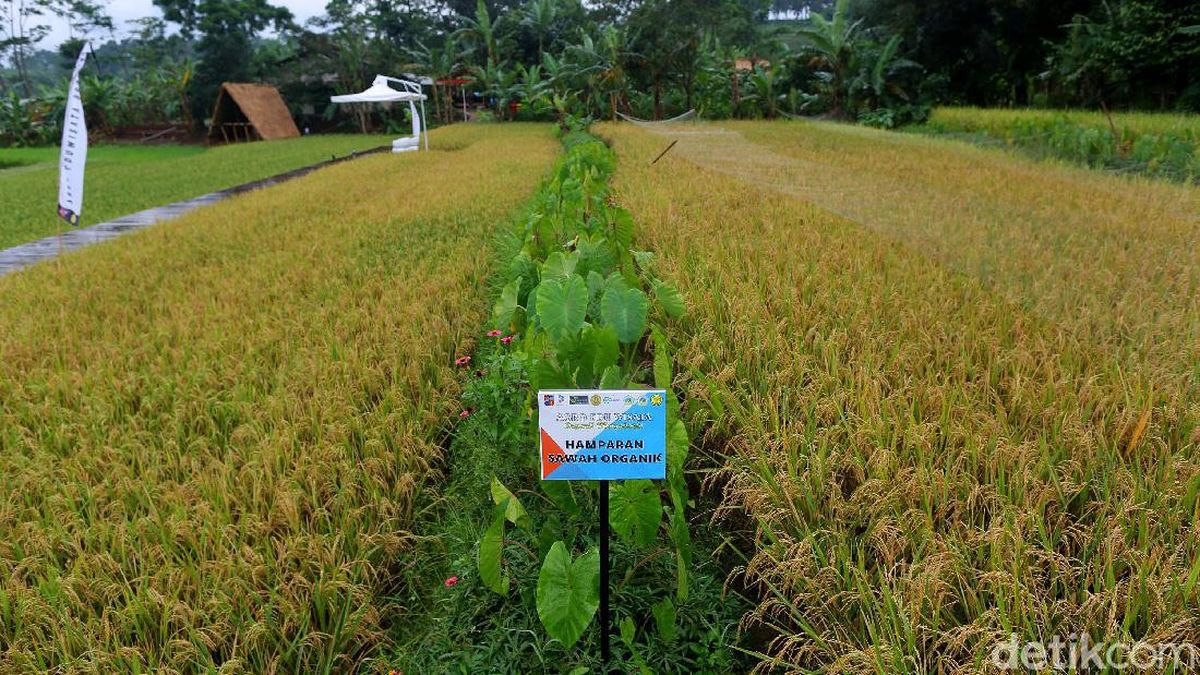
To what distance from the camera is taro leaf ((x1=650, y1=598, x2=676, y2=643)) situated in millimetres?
1412

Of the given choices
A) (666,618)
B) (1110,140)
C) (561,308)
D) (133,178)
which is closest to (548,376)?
(561,308)

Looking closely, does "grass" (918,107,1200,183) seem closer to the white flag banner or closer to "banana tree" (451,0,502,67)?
the white flag banner

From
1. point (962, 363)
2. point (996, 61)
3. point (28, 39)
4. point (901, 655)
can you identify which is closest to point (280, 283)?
point (962, 363)

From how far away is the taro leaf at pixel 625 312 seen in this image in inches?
73.8

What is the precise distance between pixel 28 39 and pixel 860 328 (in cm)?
4513

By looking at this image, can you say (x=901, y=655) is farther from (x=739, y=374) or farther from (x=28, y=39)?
(x=28, y=39)

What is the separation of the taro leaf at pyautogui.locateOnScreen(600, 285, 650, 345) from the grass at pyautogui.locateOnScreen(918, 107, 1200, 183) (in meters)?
5.93

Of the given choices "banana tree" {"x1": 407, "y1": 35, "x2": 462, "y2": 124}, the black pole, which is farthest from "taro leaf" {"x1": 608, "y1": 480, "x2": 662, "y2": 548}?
"banana tree" {"x1": 407, "y1": 35, "x2": 462, "y2": 124}

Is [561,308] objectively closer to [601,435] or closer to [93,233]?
[601,435]

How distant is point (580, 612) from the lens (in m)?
1.31

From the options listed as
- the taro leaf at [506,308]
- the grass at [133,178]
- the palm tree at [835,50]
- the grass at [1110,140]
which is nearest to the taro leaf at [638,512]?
the taro leaf at [506,308]

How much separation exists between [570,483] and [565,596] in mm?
470

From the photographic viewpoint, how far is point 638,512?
4.78ft

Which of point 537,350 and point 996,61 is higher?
point 996,61
